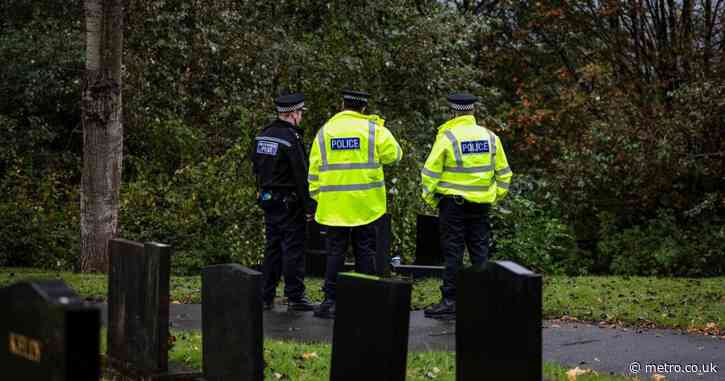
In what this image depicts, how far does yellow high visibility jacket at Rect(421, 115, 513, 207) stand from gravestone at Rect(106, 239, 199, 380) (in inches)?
131

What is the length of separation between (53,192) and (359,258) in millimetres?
11637

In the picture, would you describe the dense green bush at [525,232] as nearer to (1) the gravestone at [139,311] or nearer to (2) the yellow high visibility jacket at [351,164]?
(2) the yellow high visibility jacket at [351,164]

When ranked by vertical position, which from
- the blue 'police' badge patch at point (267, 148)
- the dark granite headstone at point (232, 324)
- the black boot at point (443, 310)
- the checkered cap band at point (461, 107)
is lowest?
the black boot at point (443, 310)

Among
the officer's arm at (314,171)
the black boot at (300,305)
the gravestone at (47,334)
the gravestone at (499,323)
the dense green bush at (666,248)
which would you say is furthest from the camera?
the dense green bush at (666,248)

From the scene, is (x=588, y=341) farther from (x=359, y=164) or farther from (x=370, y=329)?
(x=370, y=329)

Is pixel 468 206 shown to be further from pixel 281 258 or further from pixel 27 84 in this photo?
pixel 27 84

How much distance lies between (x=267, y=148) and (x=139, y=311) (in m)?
3.05

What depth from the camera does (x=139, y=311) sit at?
291 inches

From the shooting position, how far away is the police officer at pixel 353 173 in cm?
956

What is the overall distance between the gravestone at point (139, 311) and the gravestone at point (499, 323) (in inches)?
91.1

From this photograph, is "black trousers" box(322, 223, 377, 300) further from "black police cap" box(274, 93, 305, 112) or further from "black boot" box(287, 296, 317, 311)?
"black police cap" box(274, 93, 305, 112)

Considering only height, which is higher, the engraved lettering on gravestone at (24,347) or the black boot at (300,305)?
the engraved lettering on gravestone at (24,347)

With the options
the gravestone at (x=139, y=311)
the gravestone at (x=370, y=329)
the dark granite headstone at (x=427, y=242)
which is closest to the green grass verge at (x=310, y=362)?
the gravestone at (x=139, y=311)

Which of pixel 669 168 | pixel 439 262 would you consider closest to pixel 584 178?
pixel 669 168
